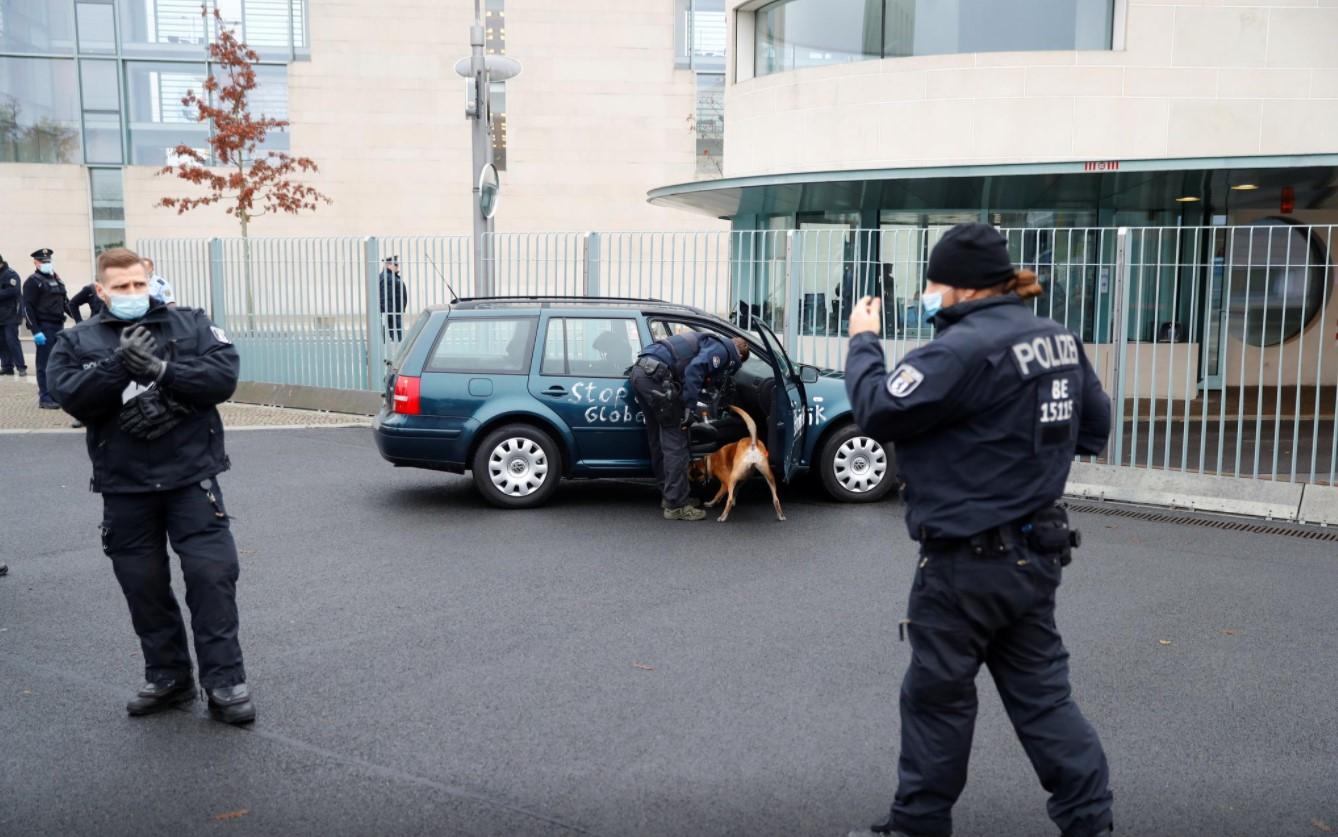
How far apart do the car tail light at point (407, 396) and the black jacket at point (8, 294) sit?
9.90 metres

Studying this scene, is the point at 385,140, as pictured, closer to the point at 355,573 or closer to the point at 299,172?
the point at 299,172

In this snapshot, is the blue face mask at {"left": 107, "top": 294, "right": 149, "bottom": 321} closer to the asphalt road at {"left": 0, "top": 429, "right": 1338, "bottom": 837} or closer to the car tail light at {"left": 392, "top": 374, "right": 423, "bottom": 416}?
the asphalt road at {"left": 0, "top": 429, "right": 1338, "bottom": 837}

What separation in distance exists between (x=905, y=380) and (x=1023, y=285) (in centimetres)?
52

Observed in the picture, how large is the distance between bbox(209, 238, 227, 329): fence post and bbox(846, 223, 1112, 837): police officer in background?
14.4 metres

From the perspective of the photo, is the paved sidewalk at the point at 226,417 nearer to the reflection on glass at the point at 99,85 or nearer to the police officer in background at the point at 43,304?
the police officer in background at the point at 43,304

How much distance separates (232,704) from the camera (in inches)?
178

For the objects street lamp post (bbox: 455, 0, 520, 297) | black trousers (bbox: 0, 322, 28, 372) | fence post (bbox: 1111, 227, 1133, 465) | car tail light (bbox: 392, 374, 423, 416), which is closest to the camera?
car tail light (bbox: 392, 374, 423, 416)

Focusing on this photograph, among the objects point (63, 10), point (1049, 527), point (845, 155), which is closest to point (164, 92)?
point (63, 10)

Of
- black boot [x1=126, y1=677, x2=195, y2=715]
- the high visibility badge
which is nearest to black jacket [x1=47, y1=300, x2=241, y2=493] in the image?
black boot [x1=126, y1=677, x2=195, y2=715]

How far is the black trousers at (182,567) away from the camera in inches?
177

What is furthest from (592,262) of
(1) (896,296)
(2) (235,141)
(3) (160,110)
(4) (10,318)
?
(3) (160,110)

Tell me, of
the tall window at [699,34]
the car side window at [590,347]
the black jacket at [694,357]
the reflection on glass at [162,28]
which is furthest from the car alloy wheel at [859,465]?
the reflection on glass at [162,28]

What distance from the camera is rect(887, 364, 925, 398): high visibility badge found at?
10.6 ft

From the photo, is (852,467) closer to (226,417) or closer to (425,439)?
(425,439)
